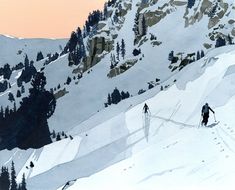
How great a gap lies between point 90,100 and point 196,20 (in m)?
45.4

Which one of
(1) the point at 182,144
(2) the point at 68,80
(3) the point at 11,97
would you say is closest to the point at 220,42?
(2) the point at 68,80

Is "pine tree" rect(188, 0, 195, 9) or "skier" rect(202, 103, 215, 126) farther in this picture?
"pine tree" rect(188, 0, 195, 9)

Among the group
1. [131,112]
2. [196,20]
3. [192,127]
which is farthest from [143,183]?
[196,20]

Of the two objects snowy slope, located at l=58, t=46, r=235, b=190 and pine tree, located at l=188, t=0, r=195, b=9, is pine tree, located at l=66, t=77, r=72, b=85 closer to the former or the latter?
pine tree, located at l=188, t=0, r=195, b=9

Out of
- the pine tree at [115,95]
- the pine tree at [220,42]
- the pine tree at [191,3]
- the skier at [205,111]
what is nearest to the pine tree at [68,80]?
the pine tree at [115,95]

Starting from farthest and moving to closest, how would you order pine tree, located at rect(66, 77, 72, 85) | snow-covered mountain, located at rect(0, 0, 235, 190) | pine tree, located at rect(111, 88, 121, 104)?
1. pine tree, located at rect(66, 77, 72, 85)
2. pine tree, located at rect(111, 88, 121, 104)
3. snow-covered mountain, located at rect(0, 0, 235, 190)

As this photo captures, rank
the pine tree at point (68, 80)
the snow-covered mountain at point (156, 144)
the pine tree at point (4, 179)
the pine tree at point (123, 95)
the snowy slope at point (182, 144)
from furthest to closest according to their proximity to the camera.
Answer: the pine tree at point (68, 80)
the pine tree at point (123, 95)
the pine tree at point (4, 179)
the snow-covered mountain at point (156, 144)
the snowy slope at point (182, 144)

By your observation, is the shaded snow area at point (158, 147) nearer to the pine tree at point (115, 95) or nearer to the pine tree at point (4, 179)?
the pine tree at point (4, 179)

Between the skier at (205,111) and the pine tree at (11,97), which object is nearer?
the skier at (205,111)

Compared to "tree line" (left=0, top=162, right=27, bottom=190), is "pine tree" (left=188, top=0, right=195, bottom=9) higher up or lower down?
higher up

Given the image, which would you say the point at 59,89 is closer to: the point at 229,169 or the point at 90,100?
the point at 90,100

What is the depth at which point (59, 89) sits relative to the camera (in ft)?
545

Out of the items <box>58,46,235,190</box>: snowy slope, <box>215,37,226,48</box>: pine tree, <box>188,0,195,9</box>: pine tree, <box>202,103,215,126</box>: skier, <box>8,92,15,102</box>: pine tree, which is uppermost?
<box>188,0,195,9</box>: pine tree

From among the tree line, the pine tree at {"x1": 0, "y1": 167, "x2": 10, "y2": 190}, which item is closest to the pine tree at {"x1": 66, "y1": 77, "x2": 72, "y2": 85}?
the tree line
